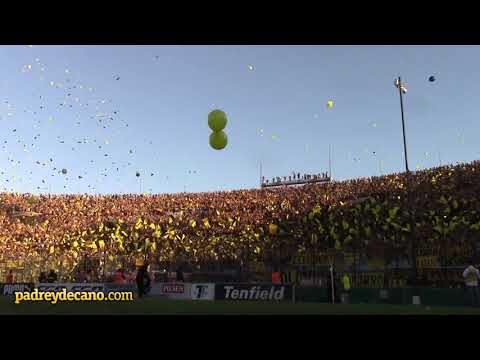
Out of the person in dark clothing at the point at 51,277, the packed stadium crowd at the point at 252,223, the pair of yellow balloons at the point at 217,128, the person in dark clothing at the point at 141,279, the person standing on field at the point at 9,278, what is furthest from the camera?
the packed stadium crowd at the point at 252,223

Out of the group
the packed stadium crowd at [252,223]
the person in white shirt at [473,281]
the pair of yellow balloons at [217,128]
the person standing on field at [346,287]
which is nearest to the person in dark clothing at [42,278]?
the packed stadium crowd at [252,223]

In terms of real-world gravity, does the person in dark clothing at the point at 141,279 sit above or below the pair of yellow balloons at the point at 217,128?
below

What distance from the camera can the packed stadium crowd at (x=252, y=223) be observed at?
28.0m

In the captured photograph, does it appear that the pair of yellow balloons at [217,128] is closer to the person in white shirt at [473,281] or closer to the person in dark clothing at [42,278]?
the person in white shirt at [473,281]

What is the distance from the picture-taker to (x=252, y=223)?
3753cm

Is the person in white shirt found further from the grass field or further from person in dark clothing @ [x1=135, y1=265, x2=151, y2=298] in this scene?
person in dark clothing @ [x1=135, y1=265, x2=151, y2=298]

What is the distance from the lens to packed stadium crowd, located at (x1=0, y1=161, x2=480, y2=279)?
2803cm

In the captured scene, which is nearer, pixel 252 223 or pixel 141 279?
pixel 141 279

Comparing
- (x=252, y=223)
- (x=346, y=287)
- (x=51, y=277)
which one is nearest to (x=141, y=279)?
(x=51, y=277)

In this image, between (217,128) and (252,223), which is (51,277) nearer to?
(252,223)
